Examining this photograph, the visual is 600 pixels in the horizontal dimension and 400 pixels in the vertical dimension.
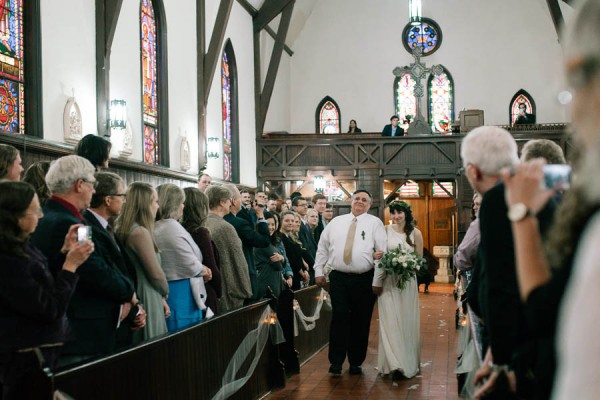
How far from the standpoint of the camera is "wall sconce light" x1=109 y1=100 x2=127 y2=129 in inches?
453

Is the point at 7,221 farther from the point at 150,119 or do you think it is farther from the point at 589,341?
the point at 150,119

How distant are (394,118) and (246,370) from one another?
14.0m

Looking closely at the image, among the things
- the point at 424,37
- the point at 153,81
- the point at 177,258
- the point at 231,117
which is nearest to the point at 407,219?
the point at 177,258

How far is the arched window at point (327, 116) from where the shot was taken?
80.5ft

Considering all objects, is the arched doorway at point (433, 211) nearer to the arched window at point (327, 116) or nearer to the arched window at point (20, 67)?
the arched window at point (327, 116)

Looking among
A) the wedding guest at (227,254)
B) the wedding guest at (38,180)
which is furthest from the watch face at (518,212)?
the wedding guest at (227,254)

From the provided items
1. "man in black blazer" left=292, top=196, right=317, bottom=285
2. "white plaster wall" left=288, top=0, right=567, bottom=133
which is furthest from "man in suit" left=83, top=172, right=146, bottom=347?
"white plaster wall" left=288, top=0, right=567, bottom=133

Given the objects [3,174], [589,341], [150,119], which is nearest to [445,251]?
[150,119]

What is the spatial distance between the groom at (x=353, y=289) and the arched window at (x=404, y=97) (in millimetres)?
16595

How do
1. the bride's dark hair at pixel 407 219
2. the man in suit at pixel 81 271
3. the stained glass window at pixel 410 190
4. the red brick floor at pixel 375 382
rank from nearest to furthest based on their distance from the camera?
the man in suit at pixel 81 271, the red brick floor at pixel 375 382, the bride's dark hair at pixel 407 219, the stained glass window at pixel 410 190

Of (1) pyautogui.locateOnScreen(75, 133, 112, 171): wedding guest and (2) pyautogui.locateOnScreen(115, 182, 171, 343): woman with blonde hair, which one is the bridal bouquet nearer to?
Answer: (2) pyautogui.locateOnScreen(115, 182, 171, 343): woman with blonde hair

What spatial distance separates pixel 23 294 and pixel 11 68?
22.5ft

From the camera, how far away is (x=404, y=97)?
2433 cm

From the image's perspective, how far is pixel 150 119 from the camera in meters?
13.9
